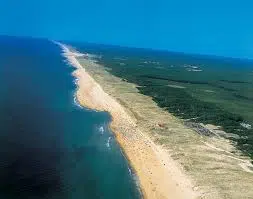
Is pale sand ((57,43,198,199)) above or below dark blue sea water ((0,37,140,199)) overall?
above

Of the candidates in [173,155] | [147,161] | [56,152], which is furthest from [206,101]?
[56,152]

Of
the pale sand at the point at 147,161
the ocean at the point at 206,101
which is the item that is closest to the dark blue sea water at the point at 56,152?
the pale sand at the point at 147,161

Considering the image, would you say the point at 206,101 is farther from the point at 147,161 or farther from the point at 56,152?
the point at 56,152

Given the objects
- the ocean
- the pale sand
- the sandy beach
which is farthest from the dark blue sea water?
the ocean

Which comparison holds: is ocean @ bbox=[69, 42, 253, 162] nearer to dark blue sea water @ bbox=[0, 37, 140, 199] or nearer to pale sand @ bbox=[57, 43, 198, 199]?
pale sand @ bbox=[57, 43, 198, 199]

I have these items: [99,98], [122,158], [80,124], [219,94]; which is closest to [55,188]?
[122,158]

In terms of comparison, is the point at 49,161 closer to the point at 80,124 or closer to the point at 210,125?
the point at 80,124
